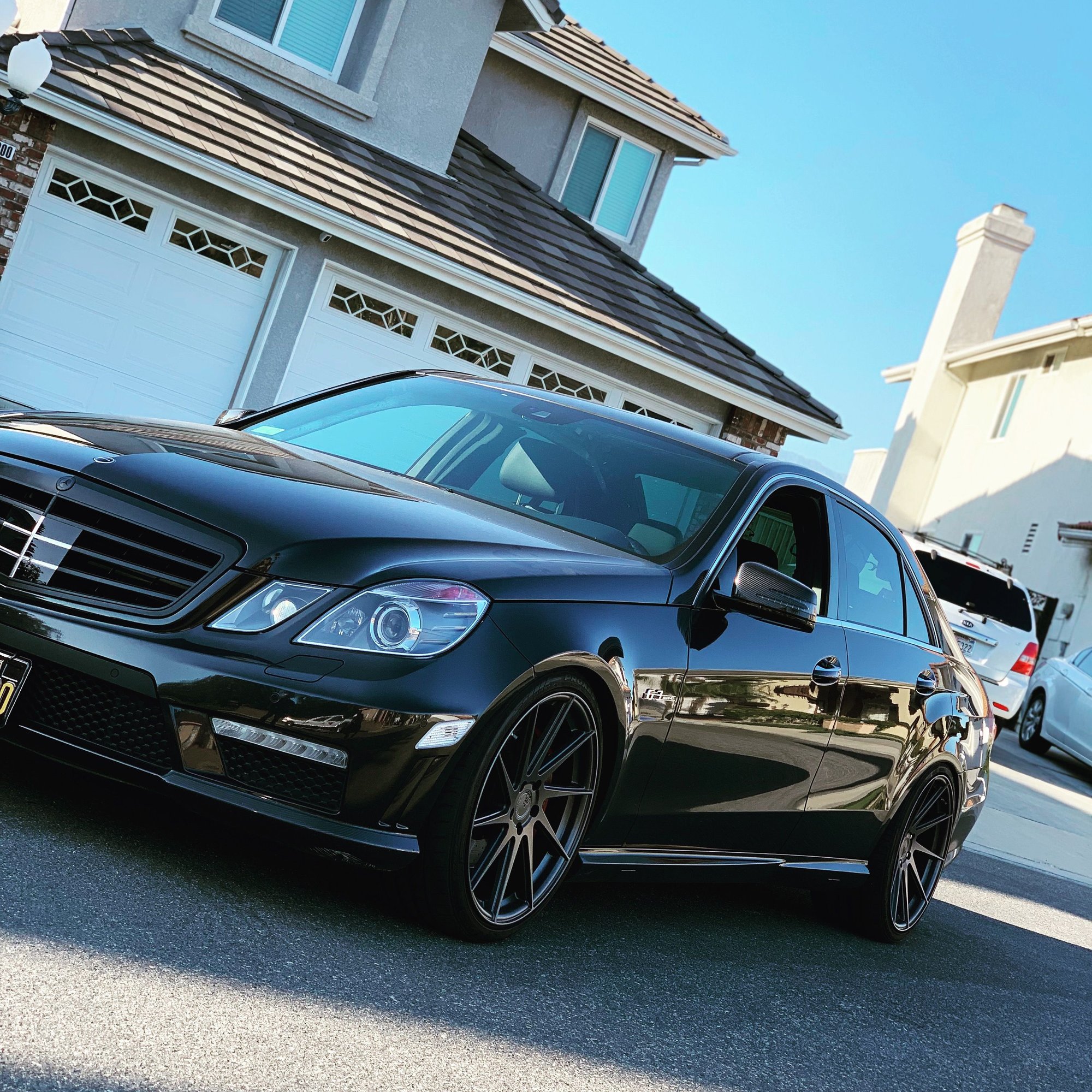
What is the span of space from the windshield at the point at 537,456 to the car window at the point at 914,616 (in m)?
1.27

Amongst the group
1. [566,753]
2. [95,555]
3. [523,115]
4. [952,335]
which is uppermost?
[952,335]

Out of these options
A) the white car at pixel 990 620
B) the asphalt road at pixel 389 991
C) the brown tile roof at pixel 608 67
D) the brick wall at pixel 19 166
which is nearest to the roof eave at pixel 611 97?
the brown tile roof at pixel 608 67

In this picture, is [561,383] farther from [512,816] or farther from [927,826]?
[512,816]

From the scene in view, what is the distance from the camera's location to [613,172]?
18.3m

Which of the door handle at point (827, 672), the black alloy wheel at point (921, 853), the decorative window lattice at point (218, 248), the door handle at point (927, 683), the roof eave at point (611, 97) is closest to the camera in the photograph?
the door handle at point (827, 672)

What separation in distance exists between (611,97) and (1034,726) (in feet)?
30.3

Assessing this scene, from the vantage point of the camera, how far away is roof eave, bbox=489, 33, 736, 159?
17219 millimetres

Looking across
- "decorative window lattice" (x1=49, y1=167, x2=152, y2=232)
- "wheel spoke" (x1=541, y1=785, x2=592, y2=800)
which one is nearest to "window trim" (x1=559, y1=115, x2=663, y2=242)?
"decorative window lattice" (x1=49, y1=167, x2=152, y2=232)

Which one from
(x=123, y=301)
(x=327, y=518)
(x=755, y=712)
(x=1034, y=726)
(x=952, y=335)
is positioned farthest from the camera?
(x=952, y=335)

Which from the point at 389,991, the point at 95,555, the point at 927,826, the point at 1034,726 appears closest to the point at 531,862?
the point at 389,991

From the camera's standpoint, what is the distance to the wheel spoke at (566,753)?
4.08 meters

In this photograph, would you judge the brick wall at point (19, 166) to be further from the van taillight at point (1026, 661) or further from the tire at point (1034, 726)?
the tire at point (1034, 726)

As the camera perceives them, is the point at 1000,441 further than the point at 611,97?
Yes

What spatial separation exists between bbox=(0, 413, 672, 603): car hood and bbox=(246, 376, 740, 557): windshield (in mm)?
221
